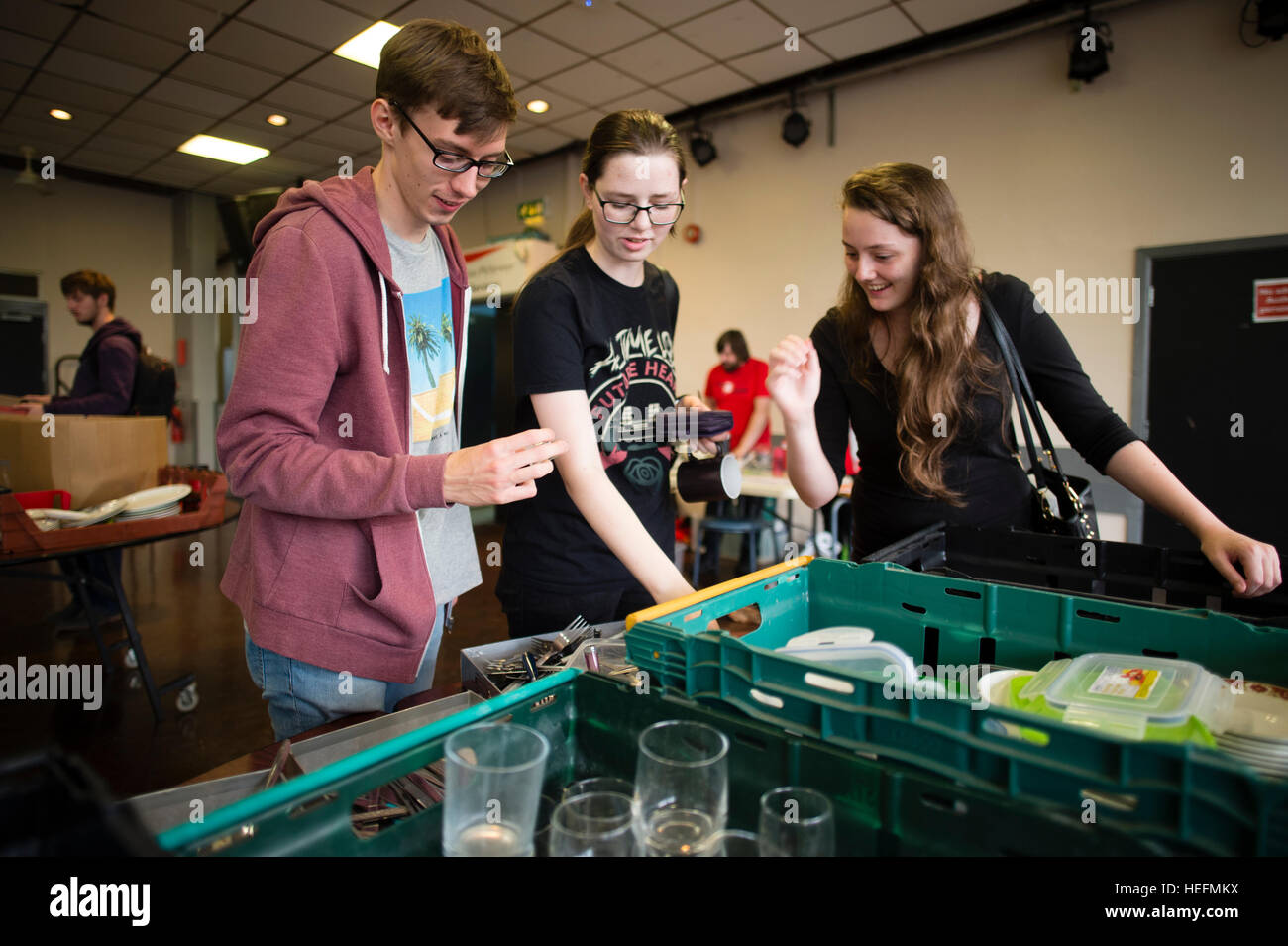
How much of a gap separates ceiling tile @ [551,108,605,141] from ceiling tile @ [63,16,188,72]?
2.46 metres

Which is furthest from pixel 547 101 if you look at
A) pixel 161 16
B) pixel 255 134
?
pixel 255 134

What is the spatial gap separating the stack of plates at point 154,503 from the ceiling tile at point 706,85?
3.97 meters

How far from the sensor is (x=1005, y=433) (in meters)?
1.43

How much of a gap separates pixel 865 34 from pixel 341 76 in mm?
3340

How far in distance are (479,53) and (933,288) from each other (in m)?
0.90

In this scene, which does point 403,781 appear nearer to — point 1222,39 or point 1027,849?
point 1027,849

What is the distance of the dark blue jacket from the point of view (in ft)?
12.4

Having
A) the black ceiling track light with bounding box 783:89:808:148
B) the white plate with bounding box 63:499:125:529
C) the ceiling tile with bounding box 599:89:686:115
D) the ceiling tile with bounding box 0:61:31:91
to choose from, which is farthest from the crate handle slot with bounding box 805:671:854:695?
the ceiling tile with bounding box 0:61:31:91

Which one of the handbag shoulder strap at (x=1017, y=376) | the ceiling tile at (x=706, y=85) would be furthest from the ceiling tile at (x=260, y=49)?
the handbag shoulder strap at (x=1017, y=376)

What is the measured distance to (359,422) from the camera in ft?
3.39

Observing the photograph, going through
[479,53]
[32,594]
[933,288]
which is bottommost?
[32,594]

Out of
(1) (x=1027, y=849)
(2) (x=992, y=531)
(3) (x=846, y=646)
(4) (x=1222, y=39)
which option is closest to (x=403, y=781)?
(3) (x=846, y=646)

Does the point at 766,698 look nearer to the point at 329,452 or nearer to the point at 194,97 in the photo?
the point at 329,452

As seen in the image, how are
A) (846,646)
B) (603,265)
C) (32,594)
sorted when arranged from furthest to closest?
(32,594) < (603,265) < (846,646)
